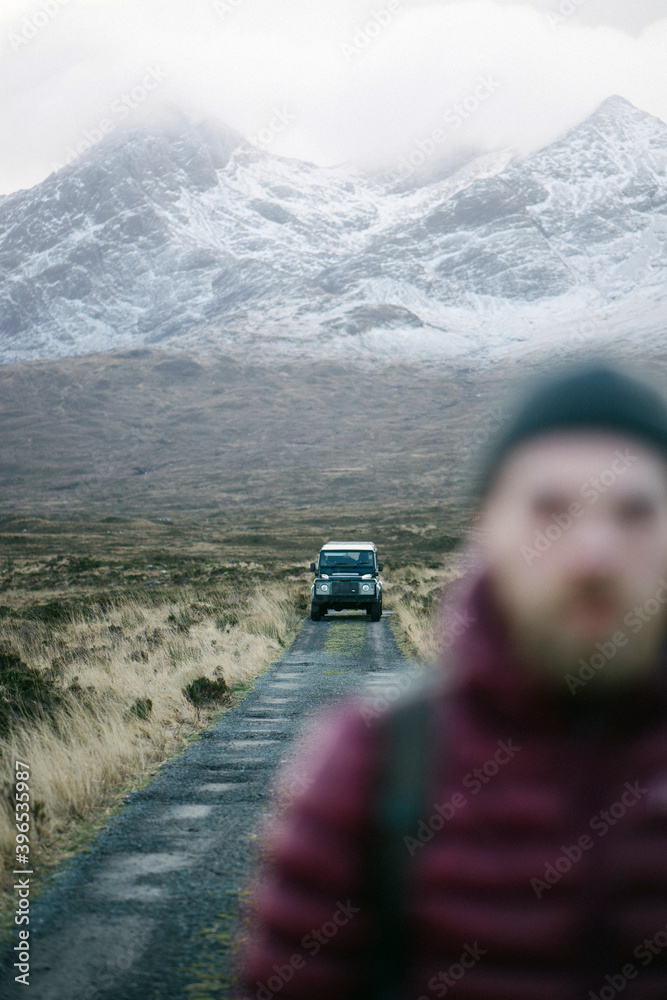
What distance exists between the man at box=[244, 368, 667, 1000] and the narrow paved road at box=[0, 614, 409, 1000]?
2.51m

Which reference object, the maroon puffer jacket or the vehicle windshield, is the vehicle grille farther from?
the maroon puffer jacket

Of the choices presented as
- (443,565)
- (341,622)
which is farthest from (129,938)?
(443,565)

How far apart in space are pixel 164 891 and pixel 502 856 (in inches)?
152

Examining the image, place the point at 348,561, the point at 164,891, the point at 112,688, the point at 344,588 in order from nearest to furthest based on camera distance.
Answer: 1. the point at 164,891
2. the point at 112,688
3. the point at 344,588
4. the point at 348,561

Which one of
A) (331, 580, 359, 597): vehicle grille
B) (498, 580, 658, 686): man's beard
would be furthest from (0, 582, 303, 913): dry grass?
(498, 580, 658, 686): man's beard

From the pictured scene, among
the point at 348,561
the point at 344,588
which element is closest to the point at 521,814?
the point at 344,588

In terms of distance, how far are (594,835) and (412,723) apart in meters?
0.35

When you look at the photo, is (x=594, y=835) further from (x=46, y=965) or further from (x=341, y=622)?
(x=341, y=622)

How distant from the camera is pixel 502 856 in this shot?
4.72 ft

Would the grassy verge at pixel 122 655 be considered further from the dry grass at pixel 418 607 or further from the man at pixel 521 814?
the man at pixel 521 814

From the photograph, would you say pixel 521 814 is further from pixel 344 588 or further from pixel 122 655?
pixel 344 588

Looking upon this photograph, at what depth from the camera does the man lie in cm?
142

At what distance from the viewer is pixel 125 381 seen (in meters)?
184

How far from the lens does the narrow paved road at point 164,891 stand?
3717mm
